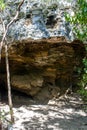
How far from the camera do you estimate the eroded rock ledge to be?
8.68 meters

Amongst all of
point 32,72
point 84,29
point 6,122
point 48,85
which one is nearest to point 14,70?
point 32,72

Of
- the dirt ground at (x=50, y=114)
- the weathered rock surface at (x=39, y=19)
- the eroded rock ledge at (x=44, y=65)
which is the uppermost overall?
the weathered rock surface at (x=39, y=19)

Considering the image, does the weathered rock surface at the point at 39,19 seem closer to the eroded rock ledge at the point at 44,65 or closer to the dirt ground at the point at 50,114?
the eroded rock ledge at the point at 44,65

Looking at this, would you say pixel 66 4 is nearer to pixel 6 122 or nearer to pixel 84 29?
pixel 84 29

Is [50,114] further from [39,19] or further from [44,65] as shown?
[39,19]

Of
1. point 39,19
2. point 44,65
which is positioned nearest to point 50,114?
point 44,65

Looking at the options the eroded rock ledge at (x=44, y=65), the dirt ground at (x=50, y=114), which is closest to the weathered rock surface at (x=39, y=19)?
the eroded rock ledge at (x=44, y=65)

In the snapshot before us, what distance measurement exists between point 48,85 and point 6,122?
8.44 feet

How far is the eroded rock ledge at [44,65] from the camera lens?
342 inches

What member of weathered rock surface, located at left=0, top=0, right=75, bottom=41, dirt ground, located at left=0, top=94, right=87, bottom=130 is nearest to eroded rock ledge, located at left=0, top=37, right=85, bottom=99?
weathered rock surface, located at left=0, top=0, right=75, bottom=41

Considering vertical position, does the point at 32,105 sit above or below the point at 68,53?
below

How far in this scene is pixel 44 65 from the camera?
9297mm

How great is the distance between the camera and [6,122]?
7.89 m

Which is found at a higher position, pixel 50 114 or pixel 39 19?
pixel 39 19
